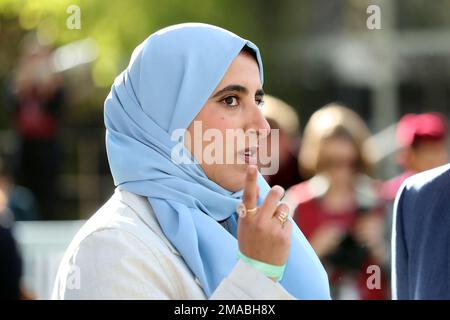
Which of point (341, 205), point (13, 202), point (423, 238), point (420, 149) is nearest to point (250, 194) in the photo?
point (423, 238)

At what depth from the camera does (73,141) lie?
14805 millimetres

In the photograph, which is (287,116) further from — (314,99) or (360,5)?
(314,99)

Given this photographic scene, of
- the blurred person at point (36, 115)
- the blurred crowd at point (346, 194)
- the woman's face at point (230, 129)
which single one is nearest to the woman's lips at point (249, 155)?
the woman's face at point (230, 129)

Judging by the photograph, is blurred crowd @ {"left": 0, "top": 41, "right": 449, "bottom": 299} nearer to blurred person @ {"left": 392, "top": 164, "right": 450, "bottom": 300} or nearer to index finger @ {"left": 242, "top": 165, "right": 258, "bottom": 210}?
blurred person @ {"left": 392, "top": 164, "right": 450, "bottom": 300}

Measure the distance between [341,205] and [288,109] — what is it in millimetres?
998

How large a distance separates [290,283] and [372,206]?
131 inches

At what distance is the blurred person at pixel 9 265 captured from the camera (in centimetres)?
521

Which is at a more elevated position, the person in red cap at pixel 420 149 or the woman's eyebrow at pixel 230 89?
the woman's eyebrow at pixel 230 89

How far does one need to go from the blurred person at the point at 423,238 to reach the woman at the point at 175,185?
37 centimetres

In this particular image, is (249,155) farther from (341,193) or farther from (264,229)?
(341,193)

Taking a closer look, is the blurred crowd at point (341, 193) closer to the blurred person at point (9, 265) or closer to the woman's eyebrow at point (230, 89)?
the blurred person at point (9, 265)

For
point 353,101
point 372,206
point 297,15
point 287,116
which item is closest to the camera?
point 372,206

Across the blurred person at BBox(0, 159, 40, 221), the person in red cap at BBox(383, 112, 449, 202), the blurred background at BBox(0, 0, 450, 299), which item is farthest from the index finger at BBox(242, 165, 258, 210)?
the blurred person at BBox(0, 159, 40, 221)
